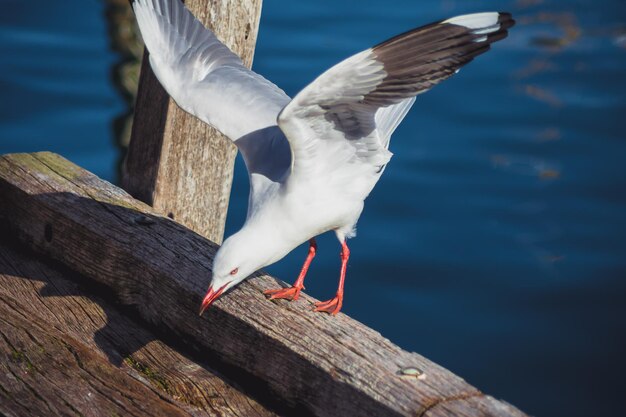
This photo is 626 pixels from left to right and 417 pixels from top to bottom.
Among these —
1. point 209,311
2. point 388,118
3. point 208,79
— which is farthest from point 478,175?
point 209,311

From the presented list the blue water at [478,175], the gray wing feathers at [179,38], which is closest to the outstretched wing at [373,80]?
the gray wing feathers at [179,38]

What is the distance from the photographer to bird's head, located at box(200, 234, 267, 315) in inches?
123

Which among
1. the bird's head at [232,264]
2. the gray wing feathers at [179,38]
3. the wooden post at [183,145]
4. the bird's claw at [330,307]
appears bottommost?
the bird's claw at [330,307]

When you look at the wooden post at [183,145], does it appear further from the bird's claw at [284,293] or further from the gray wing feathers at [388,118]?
the bird's claw at [284,293]

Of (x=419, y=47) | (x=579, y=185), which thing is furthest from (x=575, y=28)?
(x=419, y=47)

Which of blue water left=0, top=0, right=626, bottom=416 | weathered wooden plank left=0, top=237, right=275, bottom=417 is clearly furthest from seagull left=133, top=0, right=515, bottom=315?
blue water left=0, top=0, right=626, bottom=416

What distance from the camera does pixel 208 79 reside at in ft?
12.8

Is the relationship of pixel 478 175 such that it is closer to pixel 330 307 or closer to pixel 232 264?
pixel 330 307

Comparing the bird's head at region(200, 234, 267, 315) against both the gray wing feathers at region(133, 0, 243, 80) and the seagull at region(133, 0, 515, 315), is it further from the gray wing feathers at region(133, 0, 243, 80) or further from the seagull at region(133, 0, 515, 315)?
the gray wing feathers at region(133, 0, 243, 80)

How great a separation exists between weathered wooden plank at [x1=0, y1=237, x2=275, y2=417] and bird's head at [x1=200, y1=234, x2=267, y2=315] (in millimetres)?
272

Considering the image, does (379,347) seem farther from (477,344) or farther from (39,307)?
(477,344)

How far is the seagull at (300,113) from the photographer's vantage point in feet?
9.95

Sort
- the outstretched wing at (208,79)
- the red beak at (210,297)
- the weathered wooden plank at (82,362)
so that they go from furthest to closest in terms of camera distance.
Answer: the outstretched wing at (208,79) < the red beak at (210,297) < the weathered wooden plank at (82,362)

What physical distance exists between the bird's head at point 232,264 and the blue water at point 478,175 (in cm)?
218
